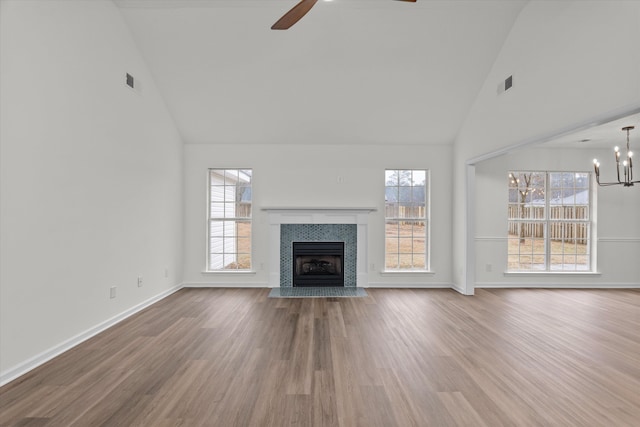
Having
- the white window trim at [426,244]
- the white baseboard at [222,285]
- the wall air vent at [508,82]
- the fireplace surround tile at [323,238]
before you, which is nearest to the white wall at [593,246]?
the white window trim at [426,244]

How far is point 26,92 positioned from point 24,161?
0.55 metres

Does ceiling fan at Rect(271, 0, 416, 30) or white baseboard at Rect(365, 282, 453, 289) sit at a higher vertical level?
ceiling fan at Rect(271, 0, 416, 30)

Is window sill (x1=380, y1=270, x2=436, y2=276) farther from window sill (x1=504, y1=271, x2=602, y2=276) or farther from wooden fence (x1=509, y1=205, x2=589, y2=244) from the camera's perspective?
wooden fence (x1=509, y1=205, x2=589, y2=244)

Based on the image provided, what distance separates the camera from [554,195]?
598 centimetres

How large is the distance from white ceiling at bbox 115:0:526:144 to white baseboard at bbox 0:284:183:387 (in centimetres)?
304

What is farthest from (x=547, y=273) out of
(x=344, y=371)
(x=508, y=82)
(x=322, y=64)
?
(x=322, y=64)

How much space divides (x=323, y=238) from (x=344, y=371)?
11.0 feet

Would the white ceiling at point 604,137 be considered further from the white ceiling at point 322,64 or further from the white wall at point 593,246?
the white ceiling at point 322,64

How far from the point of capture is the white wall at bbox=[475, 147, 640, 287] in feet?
18.7

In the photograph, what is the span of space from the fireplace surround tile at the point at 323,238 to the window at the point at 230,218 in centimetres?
66

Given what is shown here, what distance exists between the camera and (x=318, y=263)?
5.80 m

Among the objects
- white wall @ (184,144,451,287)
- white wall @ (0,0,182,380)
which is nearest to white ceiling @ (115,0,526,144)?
white wall @ (184,144,451,287)

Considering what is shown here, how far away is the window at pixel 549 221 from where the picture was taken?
588 centimetres

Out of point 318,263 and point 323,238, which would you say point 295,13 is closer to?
point 323,238
